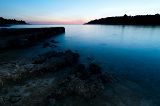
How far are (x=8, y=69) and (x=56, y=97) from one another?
4.69m

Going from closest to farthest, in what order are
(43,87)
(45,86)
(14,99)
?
1. (14,99)
2. (43,87)
3. (45,86)

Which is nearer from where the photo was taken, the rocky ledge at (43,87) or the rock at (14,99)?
the rock at (14,99)

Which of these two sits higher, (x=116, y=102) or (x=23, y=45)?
(x=23, y=45)

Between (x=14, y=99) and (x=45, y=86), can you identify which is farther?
(x=45, y=86)

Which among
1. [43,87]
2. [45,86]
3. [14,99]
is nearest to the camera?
[14,99]

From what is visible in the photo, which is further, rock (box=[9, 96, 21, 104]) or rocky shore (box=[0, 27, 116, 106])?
rocky shore (box=[0, 27, 116, 106])

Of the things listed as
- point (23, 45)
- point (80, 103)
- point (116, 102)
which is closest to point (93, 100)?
point (80, 103)

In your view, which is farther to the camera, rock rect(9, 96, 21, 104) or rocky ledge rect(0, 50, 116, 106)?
rocky ledge rect(0, 50, 116, 106)

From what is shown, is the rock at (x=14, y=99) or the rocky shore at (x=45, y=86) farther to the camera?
the rocky shore at (x=45, y=86)

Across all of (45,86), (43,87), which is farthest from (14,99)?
(45,86)

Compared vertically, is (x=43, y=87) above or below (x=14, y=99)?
above

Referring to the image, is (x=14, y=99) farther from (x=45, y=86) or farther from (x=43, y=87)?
(x=45, y=86)

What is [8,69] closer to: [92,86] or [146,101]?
[92,86]

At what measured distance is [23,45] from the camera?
65.1ft
